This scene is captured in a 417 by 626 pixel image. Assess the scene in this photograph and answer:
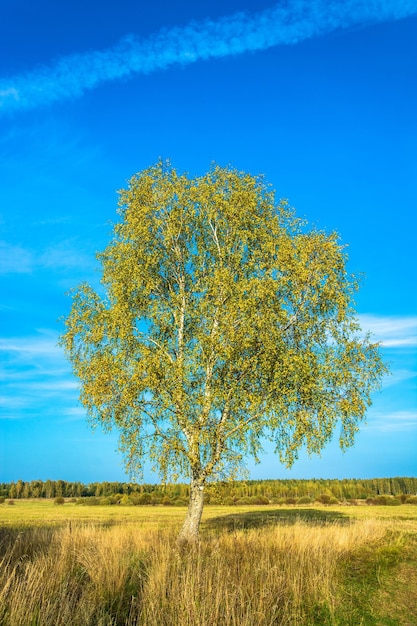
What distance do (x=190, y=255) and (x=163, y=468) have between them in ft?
33.9

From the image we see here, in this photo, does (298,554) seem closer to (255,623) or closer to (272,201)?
(255,623)

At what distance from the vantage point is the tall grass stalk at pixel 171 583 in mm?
9523

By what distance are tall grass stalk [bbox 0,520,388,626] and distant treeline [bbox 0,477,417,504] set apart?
226ft

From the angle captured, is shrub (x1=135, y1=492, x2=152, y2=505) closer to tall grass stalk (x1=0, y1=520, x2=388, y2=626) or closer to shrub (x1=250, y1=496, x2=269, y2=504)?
shrub (x1=250, y1=496, x2=269, y2=504)

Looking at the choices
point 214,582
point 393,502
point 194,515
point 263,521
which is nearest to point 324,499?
point 393,502

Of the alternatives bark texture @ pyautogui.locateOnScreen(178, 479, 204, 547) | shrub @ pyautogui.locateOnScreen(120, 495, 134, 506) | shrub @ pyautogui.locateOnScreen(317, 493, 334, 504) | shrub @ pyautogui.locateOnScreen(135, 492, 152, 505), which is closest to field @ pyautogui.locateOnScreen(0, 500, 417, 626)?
bark texture @ pyautogui.locateOnScreen(178, 479, 204, 547)

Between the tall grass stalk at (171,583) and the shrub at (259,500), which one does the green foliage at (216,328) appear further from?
the shrub at (259,500)

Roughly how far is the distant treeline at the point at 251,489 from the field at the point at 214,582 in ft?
224

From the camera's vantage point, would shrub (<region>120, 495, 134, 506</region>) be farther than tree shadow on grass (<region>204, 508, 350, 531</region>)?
Yes

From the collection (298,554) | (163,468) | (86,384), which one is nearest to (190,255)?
(86,384)

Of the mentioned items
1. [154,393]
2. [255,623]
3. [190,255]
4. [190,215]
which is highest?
[190,215]

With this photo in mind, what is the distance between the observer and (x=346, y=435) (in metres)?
23.5

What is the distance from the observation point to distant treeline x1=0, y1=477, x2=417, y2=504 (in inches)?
3757

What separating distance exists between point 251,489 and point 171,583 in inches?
3996
